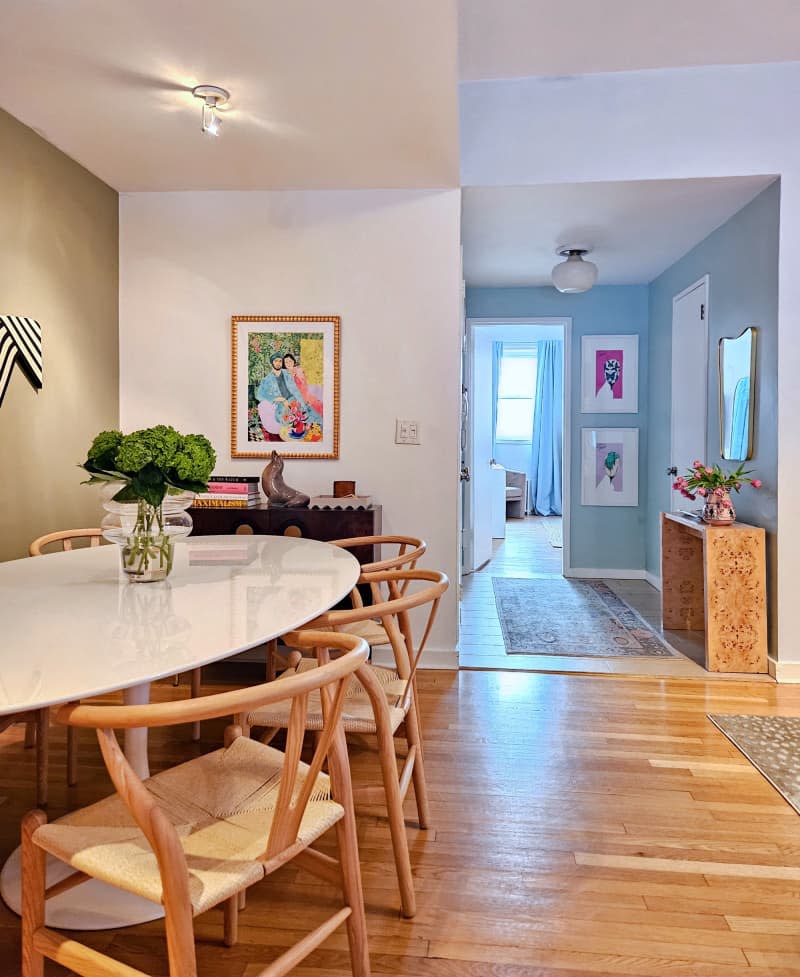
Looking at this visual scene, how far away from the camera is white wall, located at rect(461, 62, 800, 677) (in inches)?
128

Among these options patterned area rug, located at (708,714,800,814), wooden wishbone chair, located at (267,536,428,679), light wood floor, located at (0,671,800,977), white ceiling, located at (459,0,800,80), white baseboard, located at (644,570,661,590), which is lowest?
light wood floor, located at (0,671,800,977)

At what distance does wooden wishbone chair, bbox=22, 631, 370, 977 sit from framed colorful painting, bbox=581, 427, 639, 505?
4.60m

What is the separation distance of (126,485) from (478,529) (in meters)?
4.44

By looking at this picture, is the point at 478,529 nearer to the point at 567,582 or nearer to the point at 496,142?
the point at 567,582

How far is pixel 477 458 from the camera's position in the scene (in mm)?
5609

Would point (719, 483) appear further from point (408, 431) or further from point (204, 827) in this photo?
point (204, 827)

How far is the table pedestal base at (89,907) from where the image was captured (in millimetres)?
1566

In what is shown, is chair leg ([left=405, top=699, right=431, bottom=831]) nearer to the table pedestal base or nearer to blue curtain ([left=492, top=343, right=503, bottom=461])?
the table pedestal base

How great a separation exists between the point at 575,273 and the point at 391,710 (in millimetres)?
3635

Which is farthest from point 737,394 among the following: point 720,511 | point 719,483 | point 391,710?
point 391,710

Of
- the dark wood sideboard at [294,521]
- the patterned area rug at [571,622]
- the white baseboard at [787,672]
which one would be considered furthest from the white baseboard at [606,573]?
the dark wood sideboard at [294,521]

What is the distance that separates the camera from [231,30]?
6.90 ft

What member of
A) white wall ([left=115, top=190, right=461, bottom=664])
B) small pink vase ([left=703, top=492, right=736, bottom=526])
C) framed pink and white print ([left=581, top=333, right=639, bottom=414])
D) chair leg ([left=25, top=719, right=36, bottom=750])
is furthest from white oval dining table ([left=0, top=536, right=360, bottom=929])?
framed pink and white print ([left=581, top=333, right=639, bottom=414])

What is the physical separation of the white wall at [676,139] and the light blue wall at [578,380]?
2.29 meters
